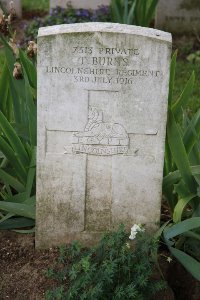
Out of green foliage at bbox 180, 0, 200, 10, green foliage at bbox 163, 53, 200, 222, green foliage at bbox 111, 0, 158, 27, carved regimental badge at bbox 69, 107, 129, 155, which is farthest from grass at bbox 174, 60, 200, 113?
carved regimental badge at bbox 69, 107, 129, 155

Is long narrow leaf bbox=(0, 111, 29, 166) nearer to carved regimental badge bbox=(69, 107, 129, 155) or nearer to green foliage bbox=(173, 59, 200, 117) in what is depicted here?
carved regimental badge bbox=(69, 107, 129, 155)

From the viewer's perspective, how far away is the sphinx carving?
2.65 meters

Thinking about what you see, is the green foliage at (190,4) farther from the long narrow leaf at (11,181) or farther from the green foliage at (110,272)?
the green foliage at (110,272)

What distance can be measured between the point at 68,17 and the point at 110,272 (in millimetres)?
4256

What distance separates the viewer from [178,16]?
6258 mm

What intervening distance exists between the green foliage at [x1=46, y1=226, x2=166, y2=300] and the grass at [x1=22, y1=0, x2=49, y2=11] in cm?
516

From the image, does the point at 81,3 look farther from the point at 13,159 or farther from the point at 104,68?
the point at 104,68

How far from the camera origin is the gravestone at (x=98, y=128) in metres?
2.54

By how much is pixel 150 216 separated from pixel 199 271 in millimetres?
365

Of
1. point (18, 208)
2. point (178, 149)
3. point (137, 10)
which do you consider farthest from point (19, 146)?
point (137, 10)

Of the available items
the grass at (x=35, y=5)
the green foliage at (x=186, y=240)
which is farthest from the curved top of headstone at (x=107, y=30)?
the grass at (x=35, y=5)

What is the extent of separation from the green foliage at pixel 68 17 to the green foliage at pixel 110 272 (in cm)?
390

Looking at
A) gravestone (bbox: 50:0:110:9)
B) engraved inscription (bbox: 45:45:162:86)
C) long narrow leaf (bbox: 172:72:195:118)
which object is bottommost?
A: gravestone (bbox: 50:0:110:9)

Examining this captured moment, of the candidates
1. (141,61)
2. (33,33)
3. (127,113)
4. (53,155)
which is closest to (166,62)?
(141,61)
